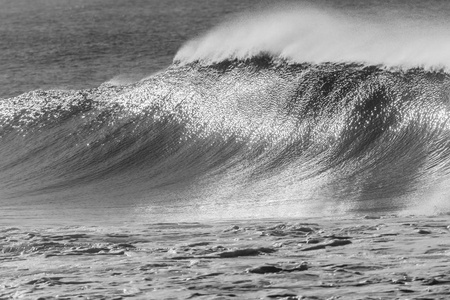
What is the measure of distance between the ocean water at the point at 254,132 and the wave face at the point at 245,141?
0.03 metres

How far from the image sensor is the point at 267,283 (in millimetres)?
6176

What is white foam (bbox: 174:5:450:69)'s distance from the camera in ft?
43.7

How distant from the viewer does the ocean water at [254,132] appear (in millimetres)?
10680

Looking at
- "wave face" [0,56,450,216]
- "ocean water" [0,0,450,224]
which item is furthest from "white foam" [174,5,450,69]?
"wave face" [0,56,450,216]

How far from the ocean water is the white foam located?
0.03 meters

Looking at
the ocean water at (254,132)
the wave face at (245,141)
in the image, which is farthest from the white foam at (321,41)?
the wave face at (245,141)

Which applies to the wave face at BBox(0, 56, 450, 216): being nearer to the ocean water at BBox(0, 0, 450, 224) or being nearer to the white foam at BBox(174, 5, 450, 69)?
the ocean water at BBox(0, 0, 450, 224)

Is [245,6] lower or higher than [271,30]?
higher

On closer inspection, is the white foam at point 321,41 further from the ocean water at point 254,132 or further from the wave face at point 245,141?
the wave face at point 245,141

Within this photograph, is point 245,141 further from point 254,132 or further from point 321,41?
point 321,41

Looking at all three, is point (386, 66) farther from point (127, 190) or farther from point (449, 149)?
point (127, 190)

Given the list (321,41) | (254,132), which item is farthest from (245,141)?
(321,41)

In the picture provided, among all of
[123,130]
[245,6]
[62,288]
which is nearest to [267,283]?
[62,288]

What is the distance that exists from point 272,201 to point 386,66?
3742 millimetres
